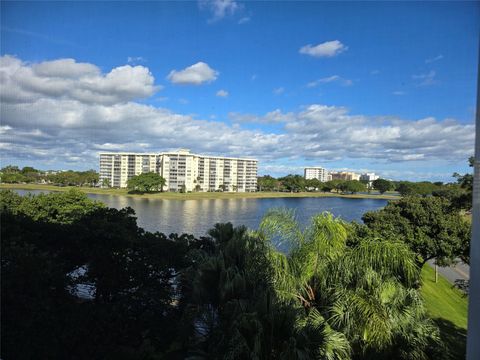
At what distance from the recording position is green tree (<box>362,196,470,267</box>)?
478 inches

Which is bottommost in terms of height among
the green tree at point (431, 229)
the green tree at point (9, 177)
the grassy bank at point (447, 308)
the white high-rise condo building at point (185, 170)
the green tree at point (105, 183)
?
the grassy bank at point (447, 308)

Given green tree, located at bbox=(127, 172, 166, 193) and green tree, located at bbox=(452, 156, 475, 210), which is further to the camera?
green tree, located at bbox=(127, 172, 166, 193)

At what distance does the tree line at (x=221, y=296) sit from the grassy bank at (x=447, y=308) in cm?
364

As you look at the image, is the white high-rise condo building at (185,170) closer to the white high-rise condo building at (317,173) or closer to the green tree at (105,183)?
the green tree at (105,183)

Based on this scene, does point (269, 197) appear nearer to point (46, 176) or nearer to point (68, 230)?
point (46, 176)

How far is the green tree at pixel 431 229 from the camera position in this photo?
39.9 feet

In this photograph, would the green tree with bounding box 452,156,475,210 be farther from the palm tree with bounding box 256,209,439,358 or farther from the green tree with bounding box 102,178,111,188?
the green tree with bounding box 102,178,111,188

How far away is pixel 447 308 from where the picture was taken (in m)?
10.7

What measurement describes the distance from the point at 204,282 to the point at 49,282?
6.57ft

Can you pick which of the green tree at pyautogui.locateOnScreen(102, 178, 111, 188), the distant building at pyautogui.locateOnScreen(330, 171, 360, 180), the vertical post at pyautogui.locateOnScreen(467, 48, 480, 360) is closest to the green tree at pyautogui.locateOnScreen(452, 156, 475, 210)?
the vertical post at pyautogui.locateOnScreen(467, 48, 480, 360)

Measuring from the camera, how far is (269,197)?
53094 millimetres

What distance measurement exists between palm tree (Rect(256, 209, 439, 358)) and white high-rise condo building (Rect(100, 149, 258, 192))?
46.7 metres

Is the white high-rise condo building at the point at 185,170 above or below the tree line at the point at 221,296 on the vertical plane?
above

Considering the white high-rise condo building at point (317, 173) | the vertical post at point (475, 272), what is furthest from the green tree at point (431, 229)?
the white high-rise condo building at point (317, 173)
